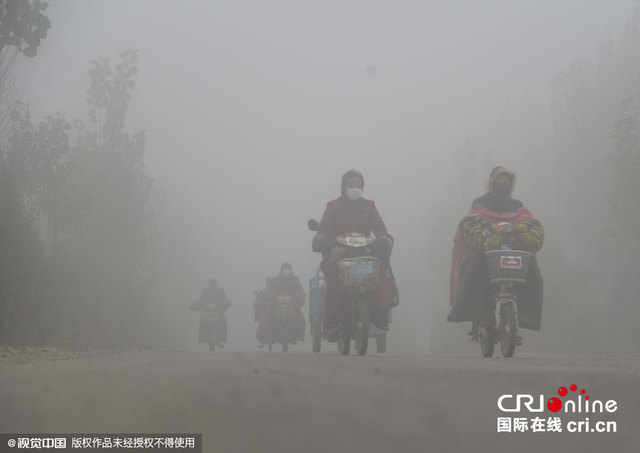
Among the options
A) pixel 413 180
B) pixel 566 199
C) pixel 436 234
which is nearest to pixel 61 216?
pixel 566 199

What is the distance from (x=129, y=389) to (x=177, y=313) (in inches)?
1762

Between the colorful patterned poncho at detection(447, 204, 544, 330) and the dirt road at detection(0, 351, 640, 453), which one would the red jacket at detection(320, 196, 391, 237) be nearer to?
the colorful patterned poncho at detection(447, 204, 544, 330)

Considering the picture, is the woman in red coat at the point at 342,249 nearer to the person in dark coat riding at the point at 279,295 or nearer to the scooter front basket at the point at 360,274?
the scooter front basket at the point at 360,274

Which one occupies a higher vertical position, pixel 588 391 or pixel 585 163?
pixel 585 163

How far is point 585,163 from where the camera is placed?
92.4ft

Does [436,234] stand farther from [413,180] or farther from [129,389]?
[413,180]

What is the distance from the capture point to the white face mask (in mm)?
8898

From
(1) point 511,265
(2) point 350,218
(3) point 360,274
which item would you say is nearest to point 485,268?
(1) point 511,265

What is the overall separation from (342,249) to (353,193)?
2.76ft

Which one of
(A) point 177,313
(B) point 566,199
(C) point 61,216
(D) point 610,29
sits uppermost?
(D) point 610,29

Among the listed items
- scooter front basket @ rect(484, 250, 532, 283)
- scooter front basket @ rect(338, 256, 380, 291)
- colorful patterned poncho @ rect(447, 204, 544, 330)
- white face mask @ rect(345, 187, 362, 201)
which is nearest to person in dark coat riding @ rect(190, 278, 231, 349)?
white face mask @ rect(345, 187, 362, 201)

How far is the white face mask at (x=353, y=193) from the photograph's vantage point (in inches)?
350

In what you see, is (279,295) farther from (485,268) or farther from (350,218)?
(485,268)

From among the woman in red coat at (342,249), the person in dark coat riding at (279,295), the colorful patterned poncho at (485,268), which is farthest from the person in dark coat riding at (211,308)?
the colorful patterned poncho at (485,268)
